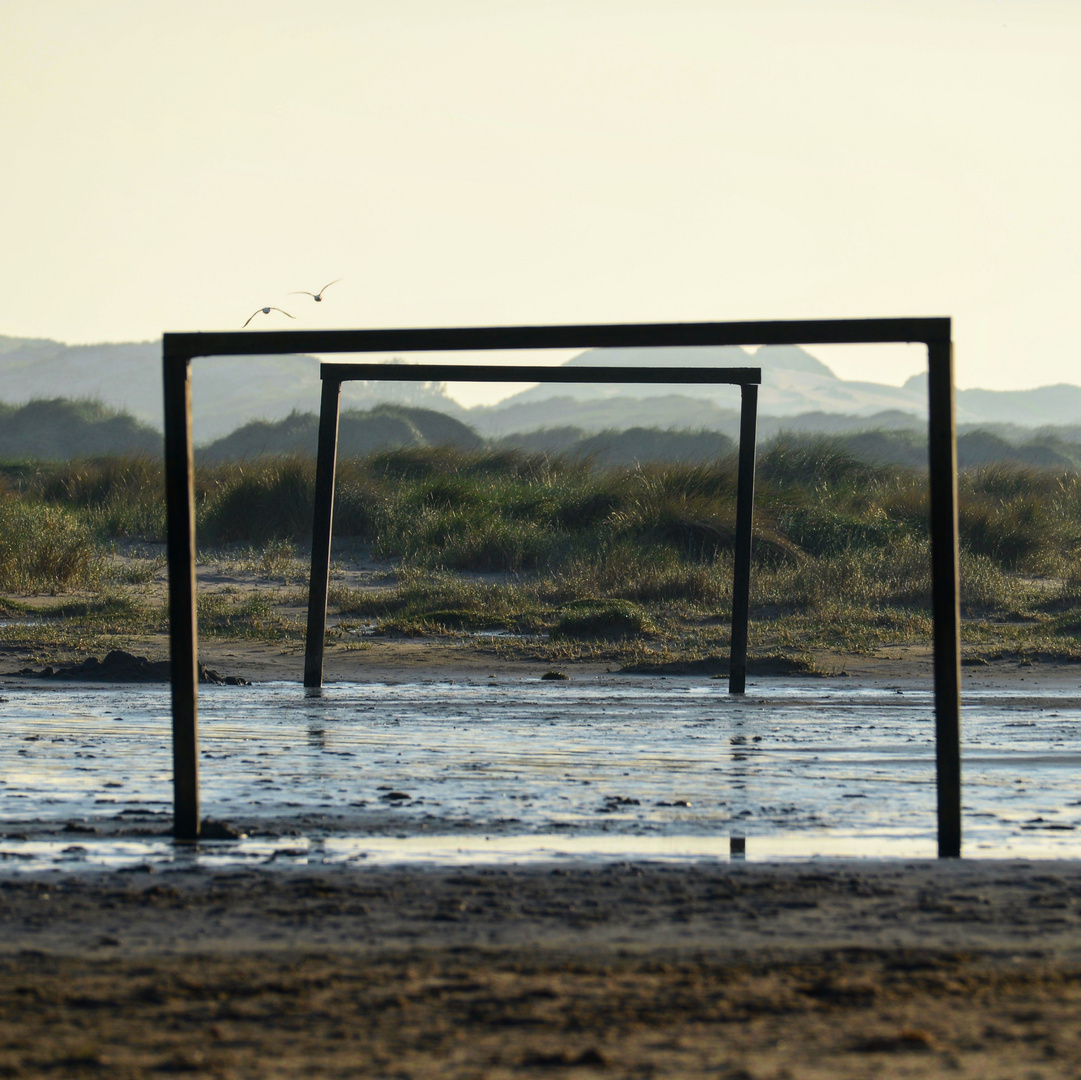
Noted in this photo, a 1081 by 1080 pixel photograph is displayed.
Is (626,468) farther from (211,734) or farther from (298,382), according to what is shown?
(298,382)

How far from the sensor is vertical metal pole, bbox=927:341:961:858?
216 inches

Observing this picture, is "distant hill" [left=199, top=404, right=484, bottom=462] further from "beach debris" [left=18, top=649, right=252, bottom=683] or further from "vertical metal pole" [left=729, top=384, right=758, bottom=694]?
"vertical metal pole" [left=729, top=384, right=758, bottom=694]

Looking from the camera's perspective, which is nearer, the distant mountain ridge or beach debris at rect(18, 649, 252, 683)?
beach debris at rect(18, 649, 252, 683)

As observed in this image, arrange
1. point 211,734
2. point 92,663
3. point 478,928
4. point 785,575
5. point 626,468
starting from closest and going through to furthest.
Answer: point 478,928 < point 211,734 < point 92,663 < point 785,575 < point 626,468

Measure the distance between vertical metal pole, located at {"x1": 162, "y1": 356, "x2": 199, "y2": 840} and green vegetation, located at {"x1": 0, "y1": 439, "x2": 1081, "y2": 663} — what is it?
8040 mm

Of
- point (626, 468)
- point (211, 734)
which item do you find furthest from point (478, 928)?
point (626, 468)

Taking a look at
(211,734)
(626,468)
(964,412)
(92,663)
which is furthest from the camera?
(964,412)

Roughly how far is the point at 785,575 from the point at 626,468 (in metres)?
6.94

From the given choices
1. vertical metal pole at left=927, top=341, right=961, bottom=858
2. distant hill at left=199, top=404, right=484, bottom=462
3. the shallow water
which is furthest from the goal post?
distant hill at left=199, top=404, right=484, bottom=462

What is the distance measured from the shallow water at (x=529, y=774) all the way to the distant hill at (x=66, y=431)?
53.5 meters

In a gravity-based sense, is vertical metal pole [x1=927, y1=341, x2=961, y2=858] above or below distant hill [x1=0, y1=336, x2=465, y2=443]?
below

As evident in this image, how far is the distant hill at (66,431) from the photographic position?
62572 mm

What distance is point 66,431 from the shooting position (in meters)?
64.4

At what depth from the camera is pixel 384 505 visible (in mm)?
22438
